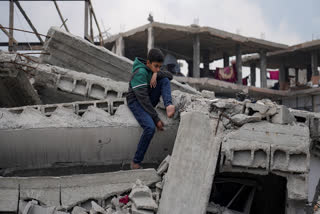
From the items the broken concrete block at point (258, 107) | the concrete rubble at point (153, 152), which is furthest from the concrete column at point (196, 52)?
the broken concrete block at point (258, 107)

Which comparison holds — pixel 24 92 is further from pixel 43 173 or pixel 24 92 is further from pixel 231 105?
pixel 231 105

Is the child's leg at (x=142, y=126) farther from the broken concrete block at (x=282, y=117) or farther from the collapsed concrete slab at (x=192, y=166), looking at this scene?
the broken concrete block at (x=282, y=117)

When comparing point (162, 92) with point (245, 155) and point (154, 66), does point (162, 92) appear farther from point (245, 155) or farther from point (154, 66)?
point (245, 155)

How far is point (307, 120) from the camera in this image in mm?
5496

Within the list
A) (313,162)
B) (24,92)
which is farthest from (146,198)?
(24,92)

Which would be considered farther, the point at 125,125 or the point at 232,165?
the point at 125,125

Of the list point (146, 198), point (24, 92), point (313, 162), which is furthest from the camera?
point (24, 92)

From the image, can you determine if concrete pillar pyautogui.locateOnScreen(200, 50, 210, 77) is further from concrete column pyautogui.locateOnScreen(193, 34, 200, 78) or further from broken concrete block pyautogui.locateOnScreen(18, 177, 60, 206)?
broken concrete block pyautogui.locateOnScreen(18, 177, 60, 206)

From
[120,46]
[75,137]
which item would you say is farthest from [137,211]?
[120,46]

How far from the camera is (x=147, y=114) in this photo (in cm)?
514

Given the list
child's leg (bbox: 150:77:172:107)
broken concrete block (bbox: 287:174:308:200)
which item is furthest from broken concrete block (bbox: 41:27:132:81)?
broken concrete block (bbox: 287:174:308:200)

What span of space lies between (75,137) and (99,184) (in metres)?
0.98

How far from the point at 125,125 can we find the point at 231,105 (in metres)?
1.49

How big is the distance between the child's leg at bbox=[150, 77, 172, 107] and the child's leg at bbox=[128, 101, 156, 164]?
28cm
